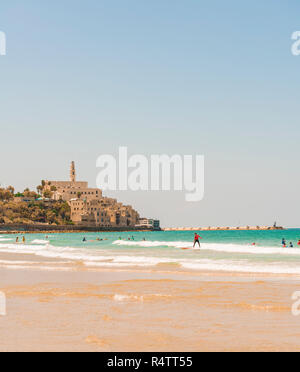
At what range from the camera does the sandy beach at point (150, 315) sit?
29.6 feet

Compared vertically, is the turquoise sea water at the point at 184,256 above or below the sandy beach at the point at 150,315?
below

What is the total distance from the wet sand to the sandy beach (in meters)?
0.02

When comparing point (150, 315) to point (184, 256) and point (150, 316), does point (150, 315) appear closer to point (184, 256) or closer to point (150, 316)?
point (150, 316)

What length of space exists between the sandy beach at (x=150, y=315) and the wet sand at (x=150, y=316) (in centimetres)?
2

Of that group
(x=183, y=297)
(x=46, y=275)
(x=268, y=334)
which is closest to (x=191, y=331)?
(x=268, y=334)

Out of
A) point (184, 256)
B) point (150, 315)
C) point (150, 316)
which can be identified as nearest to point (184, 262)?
point (184, 256)

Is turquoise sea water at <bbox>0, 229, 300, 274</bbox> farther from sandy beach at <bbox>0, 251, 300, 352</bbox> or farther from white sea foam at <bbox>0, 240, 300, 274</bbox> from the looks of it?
sandy beach at <bbox>0, 251, 300, 352</bbox>

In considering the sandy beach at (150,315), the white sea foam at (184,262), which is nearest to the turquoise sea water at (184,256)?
the white sea foam at (184,262)

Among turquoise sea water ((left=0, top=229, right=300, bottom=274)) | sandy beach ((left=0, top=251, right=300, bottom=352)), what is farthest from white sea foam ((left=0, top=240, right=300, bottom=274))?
sandy beach ((left=0, top=251, right=300, bottom=352))

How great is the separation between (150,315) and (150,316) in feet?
0.41

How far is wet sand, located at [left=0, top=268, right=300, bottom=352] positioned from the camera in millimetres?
9008

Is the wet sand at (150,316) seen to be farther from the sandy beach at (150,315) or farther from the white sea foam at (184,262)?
the white sea foam at (184,262)

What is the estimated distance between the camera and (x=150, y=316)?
11609mm
